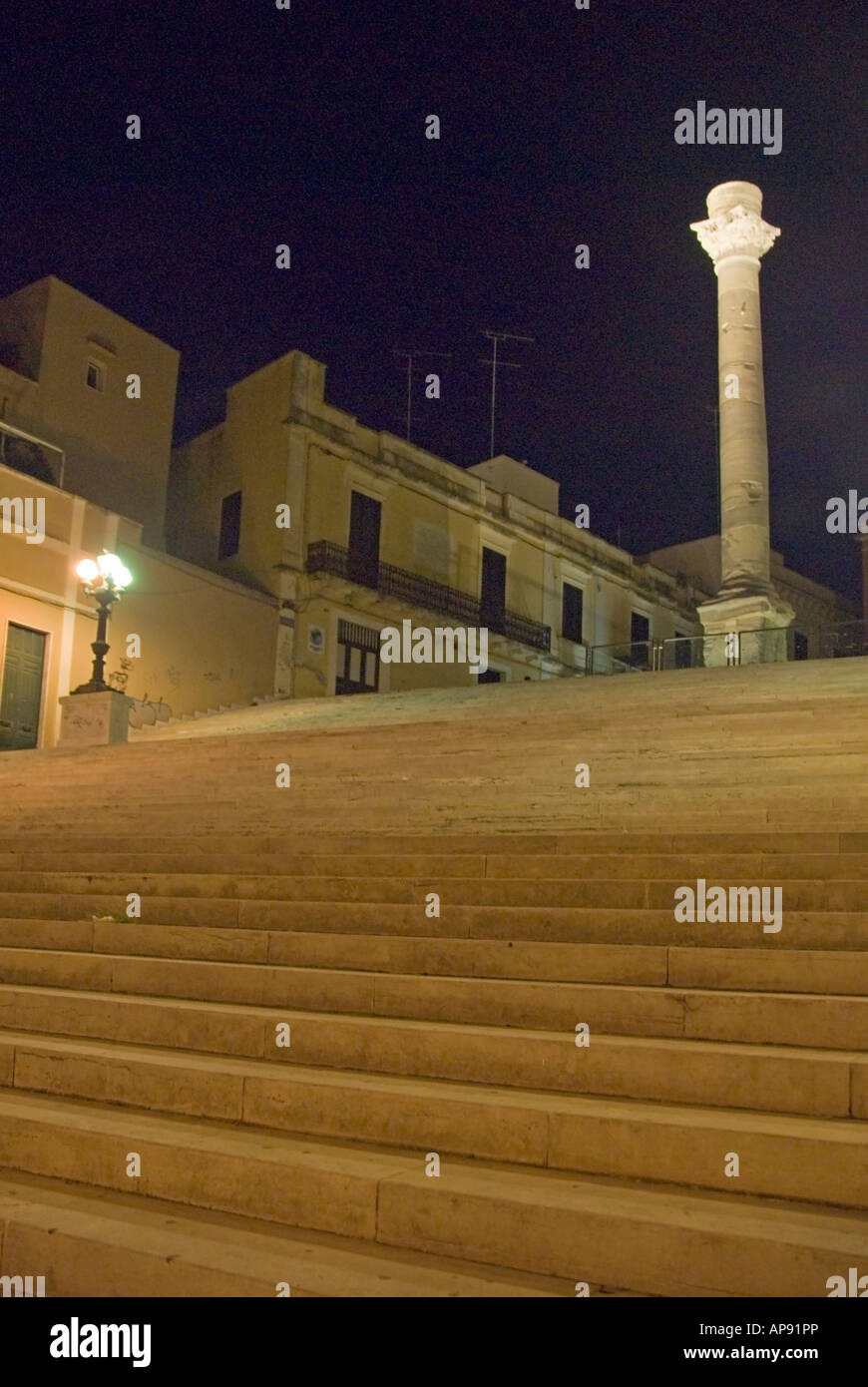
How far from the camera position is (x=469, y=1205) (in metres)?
3.20

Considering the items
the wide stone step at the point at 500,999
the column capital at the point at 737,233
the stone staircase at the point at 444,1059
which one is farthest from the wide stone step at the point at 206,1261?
the column capital at the point at 737,233

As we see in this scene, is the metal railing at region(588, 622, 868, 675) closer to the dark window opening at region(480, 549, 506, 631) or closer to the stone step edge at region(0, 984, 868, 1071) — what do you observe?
the dark window opening at region(480, 549, 506, 631)

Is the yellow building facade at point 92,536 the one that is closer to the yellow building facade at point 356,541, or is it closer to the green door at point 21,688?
the green door at point 21,688

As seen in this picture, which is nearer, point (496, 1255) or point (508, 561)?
point (496, 1255)

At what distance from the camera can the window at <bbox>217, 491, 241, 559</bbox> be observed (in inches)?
974

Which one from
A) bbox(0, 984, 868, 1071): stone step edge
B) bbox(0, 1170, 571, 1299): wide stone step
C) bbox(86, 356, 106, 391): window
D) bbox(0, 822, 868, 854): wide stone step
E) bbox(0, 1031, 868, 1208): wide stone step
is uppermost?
bbox(86, 356, 106, 391): window

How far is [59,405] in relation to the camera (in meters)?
21.5

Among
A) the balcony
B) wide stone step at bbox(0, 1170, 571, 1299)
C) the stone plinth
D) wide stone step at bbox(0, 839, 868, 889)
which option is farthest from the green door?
wide stone step at bbox(0, 1170, 571, 1299)

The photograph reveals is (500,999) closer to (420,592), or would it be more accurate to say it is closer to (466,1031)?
(466,1031)

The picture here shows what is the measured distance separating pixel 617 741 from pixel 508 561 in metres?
19.6

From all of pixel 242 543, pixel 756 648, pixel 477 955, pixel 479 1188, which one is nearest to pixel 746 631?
pixel 756 648

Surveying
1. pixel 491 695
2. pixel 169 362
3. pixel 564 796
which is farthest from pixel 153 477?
pixel 564 796

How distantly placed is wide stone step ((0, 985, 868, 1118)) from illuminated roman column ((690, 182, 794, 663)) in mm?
16609

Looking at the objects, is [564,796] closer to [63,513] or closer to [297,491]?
[63,513]
